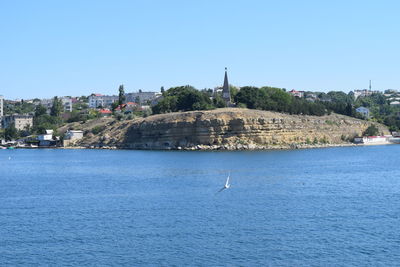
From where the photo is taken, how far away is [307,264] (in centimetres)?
2958

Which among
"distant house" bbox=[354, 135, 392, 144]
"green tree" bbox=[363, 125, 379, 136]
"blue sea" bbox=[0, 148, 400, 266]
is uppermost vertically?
"green tree" bbox=[363, 125, 379, 136]

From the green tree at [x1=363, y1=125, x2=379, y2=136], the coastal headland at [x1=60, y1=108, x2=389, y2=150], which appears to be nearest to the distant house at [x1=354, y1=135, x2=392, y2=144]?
the green tree at [x1=363, y1=125, x2=379, y2=136]

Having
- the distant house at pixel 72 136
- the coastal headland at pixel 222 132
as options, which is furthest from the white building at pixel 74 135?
the coastal headland at pixel 222 132

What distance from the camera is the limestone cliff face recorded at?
115m

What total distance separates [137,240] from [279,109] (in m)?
100

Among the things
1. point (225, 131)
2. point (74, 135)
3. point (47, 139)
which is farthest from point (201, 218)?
point (47, 139)

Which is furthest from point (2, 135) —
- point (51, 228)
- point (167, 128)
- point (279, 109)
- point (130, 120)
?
point (51, 228)

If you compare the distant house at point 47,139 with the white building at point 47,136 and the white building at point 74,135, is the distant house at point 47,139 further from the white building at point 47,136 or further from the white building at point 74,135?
the white building at point 74,135

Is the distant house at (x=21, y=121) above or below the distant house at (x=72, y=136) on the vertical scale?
above

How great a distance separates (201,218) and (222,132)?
2965 inches

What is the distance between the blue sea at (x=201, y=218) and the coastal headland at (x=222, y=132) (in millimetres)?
44096

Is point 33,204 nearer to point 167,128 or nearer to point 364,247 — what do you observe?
point 364,247

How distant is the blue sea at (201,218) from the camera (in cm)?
3134

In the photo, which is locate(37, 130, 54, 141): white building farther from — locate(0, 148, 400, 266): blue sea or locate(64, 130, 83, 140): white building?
locate(0, 148, 400, 266): blue sea
